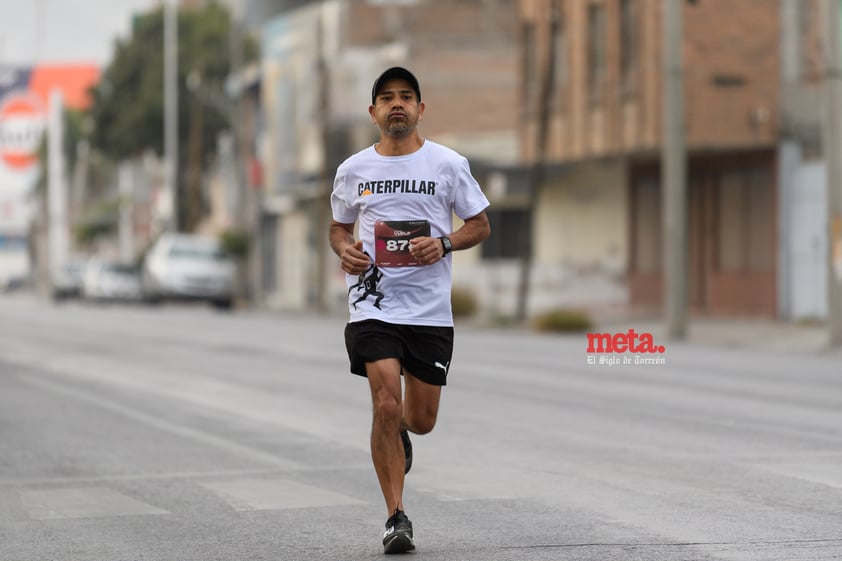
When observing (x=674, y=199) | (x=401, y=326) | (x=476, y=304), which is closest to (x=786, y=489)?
(x=401, y=326)

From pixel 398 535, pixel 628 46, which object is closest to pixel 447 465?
pixel 398 535

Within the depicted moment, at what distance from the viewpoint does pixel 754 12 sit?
3441cm

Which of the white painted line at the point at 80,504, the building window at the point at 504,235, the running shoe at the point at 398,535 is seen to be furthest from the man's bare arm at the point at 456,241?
the building window at the point at 504,235

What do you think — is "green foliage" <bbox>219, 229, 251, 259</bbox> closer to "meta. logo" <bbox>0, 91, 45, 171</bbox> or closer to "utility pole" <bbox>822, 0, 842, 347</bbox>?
"utility pole" <bbox>822, 0, 842, 347</bbox>

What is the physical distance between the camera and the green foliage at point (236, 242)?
61.4m

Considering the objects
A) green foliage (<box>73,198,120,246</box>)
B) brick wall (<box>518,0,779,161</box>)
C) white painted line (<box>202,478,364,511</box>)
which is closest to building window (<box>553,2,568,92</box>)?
brick wall (<box>518,0,779,161</box>)

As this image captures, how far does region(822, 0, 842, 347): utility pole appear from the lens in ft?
80.9

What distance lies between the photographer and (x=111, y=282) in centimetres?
6450

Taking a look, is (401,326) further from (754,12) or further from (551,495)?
(754,12)

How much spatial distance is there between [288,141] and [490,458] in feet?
170

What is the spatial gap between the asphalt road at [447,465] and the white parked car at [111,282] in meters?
42.6

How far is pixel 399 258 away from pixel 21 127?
392 feet

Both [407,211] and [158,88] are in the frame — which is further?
[158,88]

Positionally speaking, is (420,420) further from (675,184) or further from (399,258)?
(675,184)
